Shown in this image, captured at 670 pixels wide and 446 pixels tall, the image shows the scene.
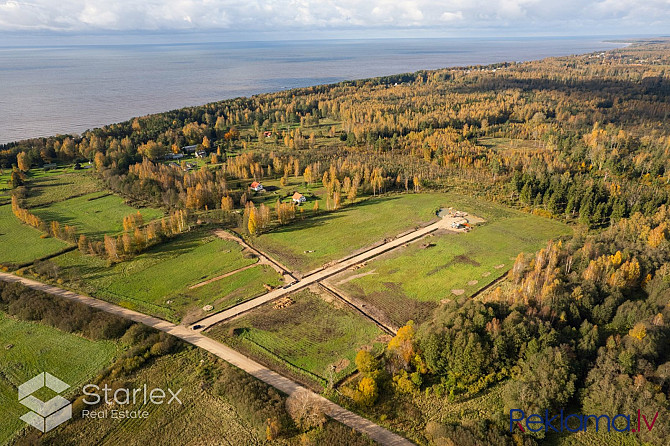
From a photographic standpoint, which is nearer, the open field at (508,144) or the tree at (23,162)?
the tree at (23,162)

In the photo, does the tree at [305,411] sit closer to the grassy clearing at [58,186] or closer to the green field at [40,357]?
the green field at [40,357]

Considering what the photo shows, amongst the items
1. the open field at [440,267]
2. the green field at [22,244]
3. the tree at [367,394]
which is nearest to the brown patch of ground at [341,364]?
the tree at [367,394]

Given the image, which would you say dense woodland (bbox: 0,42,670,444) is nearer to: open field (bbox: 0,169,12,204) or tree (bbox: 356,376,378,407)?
tree (bbox: 356,376,378,407)

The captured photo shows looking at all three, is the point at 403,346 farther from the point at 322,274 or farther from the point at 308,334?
the point at 322,274

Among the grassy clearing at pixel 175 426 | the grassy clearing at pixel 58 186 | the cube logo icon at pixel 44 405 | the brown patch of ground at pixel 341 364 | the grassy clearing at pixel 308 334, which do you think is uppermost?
→ the grassy clearing at pixel 58 186

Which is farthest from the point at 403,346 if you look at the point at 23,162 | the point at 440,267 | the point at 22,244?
the point at 23,162

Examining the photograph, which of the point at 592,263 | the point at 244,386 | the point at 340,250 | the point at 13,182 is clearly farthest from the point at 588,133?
the point at 13,182

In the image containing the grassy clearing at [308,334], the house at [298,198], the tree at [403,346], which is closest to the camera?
the tree at [403,346]

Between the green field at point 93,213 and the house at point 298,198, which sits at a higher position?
the house at point 298,198
